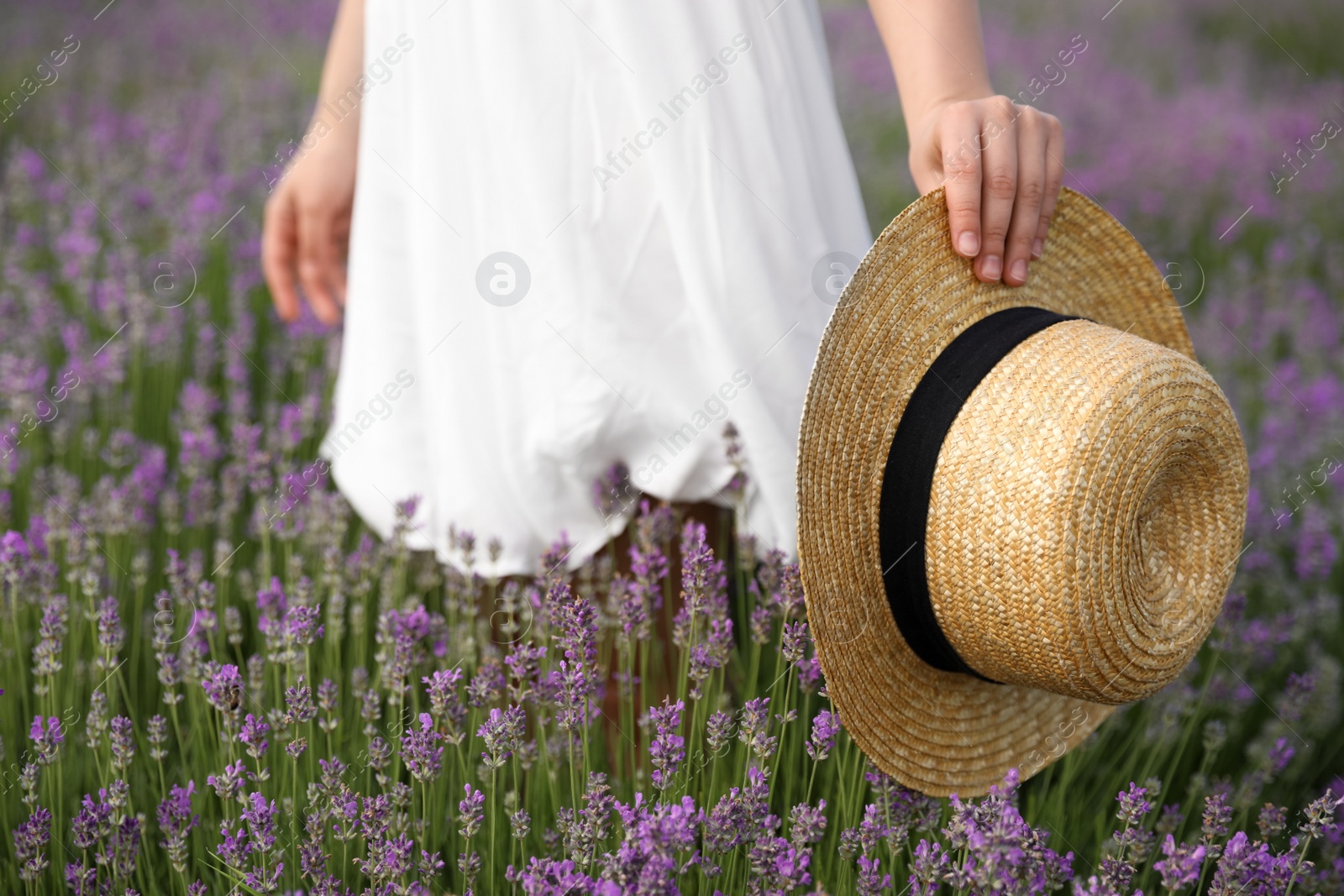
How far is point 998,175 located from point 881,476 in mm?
417

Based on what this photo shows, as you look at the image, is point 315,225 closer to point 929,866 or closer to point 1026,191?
point 1026,191

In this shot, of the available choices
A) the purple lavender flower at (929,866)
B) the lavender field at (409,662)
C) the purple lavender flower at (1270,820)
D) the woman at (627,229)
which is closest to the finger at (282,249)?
the lavender field at (409,662)

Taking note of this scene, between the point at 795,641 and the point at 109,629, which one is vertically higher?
the point at 109,629

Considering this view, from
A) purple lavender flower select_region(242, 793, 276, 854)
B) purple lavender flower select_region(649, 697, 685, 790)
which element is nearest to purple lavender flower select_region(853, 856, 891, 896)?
purple lavender flower select_region(649, 697, 685, 790)

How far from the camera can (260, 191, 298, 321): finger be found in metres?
2.18

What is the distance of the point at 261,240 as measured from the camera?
11.4 ft

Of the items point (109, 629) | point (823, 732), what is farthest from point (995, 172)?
point (109, 629)

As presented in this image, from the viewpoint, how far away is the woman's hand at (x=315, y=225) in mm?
2119

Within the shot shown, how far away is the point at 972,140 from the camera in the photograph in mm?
1381

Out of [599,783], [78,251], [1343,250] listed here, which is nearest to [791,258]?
[599,783]

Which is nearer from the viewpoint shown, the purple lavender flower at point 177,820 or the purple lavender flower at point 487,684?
the purple lavender flower at point 177,820

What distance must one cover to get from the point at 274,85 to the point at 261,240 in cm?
180

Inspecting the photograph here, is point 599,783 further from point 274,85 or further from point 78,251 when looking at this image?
point 274,85

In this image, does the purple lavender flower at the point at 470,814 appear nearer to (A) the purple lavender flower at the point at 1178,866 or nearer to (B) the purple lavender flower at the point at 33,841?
(B) the purple lavender flower at the point at 33,841
